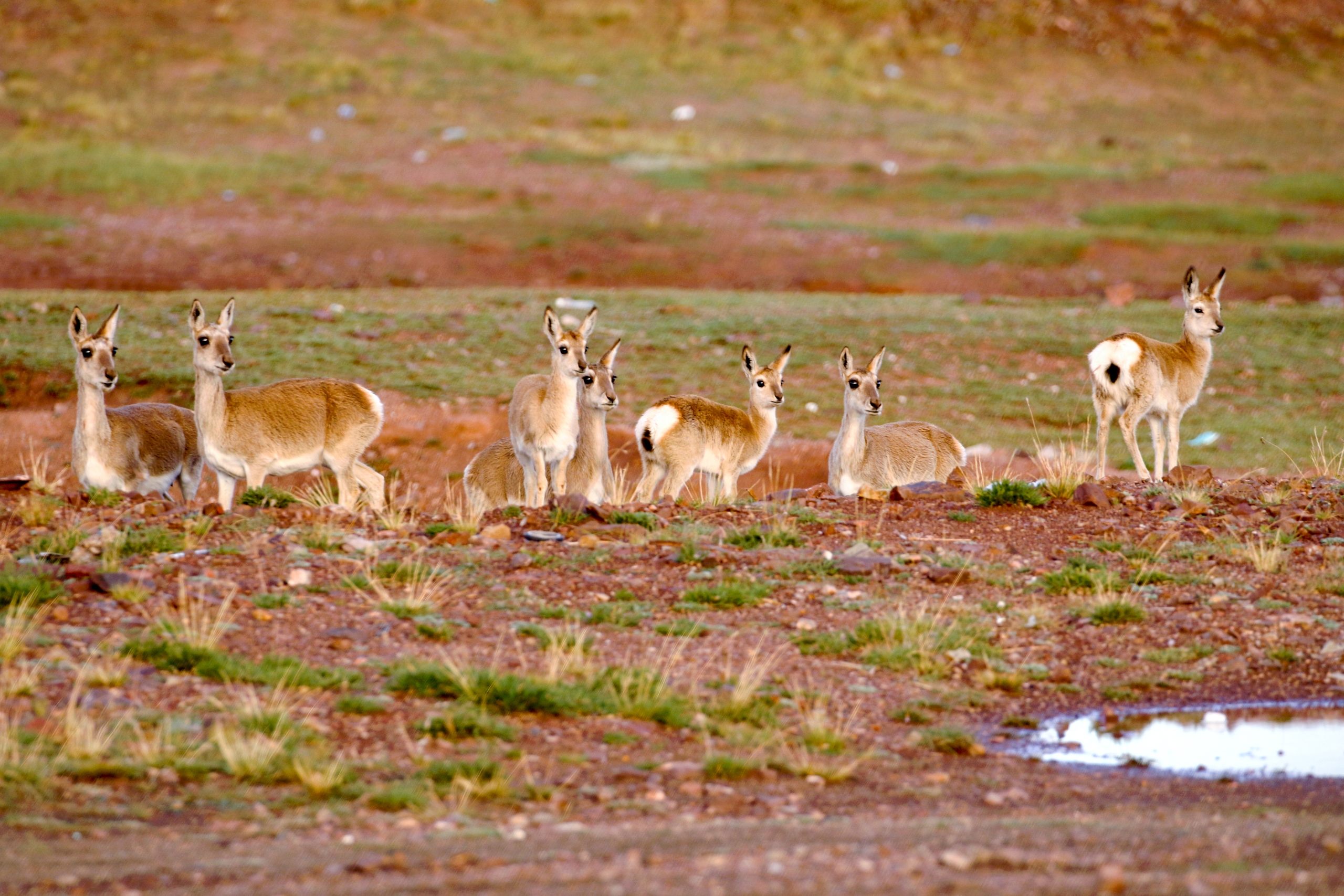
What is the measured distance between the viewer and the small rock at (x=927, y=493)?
488 inches

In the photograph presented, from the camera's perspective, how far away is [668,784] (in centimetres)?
706

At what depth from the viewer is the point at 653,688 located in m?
8.05

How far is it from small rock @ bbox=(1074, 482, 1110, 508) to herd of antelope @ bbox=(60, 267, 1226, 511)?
4.95 ft

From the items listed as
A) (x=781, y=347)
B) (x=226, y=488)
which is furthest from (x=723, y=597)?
(x=781, y=347)

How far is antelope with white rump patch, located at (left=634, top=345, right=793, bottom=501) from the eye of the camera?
45.6 feet

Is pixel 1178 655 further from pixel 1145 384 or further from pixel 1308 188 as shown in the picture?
pixel 1308 188

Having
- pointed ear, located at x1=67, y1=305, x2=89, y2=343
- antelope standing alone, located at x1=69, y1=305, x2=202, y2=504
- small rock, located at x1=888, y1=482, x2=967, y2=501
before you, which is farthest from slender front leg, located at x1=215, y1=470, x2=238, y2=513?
small rock, located at x1=888, y1=482, x2=967, y2=501

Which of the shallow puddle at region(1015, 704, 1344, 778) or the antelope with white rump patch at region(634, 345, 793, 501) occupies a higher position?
the antelope with white rump patch at region(634, 345, 793, 501)

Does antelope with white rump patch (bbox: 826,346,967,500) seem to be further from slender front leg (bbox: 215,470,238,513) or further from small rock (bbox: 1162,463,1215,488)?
slender front leg (bbox: 215,470,238,513)

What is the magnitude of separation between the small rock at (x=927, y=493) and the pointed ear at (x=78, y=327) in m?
6.84

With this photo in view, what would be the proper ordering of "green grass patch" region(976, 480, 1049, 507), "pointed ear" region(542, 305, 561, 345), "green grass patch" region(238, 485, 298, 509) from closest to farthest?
1. "green grass patch" region(238, 485, 298, 509)
2. "green grass patch" region(976, 480, 1049, 507)
3. "pointed ear" region(542, 305, 561, 345)

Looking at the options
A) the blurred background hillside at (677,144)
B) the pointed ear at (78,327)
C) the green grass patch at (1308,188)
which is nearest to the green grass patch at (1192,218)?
the blurred background hillside at (677,144)

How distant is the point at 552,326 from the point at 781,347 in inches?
344

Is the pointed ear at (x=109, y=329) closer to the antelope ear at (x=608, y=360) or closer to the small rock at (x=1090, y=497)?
the antelope ear at (x=608, y=360)
